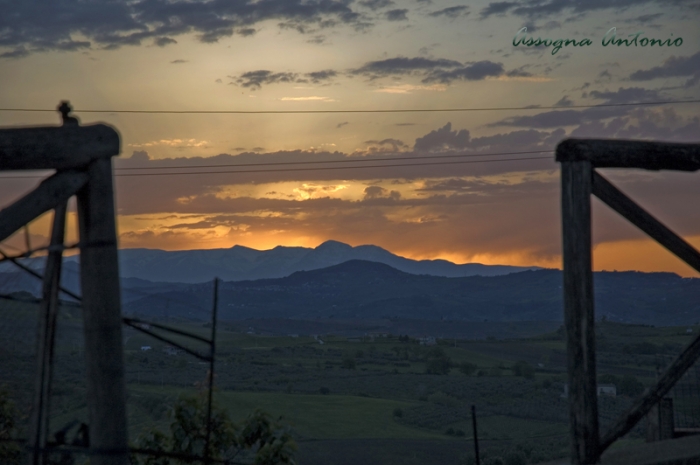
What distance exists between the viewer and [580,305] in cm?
482

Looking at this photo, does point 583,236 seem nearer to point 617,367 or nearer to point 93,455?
point 93,455

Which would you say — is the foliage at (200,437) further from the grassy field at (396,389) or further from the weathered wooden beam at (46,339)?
the weathered wooden beam at (46,339)

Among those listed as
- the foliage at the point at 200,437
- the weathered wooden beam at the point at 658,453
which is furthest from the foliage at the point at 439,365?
the weathered wooden beam at the point at 658,453

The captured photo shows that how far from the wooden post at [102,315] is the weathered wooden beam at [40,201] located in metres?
0.10

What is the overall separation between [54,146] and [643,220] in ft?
12.1

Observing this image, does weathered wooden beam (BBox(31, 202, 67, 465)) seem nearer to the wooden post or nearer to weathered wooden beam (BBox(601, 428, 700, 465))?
the wooden post

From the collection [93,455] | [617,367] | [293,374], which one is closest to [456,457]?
[617,367]

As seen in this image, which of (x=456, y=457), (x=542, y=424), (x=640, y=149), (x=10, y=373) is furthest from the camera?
(x=542, y=424)

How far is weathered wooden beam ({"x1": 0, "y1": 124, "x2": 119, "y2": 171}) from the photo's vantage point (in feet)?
11.7

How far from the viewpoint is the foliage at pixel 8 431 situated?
17.9 ft

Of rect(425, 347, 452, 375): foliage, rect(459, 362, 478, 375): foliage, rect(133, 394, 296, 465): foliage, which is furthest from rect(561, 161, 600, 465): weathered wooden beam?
rect(425, 347, 452, 375): foliage

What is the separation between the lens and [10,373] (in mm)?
4723

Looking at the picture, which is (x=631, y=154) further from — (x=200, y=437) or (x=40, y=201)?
(x=200, y=437)

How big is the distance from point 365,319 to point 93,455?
170613mm
